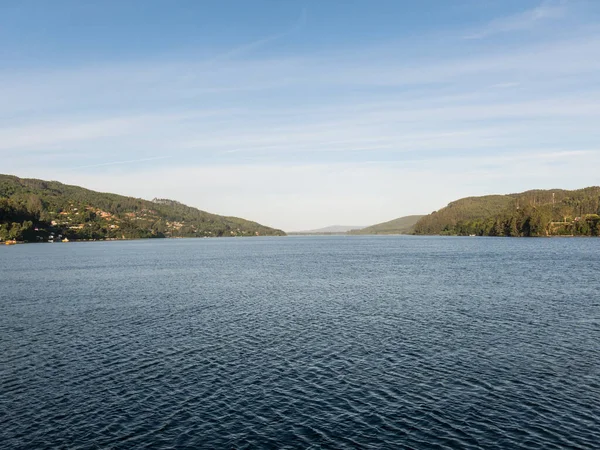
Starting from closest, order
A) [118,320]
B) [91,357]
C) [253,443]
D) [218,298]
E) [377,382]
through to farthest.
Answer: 1. [253,443]
2. [377,382]
3. [91,357]
4. [118,320]
5. [218,298]

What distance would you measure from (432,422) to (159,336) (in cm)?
3516

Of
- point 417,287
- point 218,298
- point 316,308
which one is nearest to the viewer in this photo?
point 316,308

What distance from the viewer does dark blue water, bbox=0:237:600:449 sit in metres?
28.1

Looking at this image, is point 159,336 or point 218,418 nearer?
point 218,418

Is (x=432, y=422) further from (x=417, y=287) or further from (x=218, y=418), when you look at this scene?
(x=417, y=287)

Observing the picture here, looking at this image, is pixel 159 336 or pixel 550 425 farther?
pixel 159 336

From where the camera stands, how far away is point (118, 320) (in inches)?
2422

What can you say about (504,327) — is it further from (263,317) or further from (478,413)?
(263,317)

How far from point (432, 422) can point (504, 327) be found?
1209 inches

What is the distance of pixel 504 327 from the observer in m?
54.8

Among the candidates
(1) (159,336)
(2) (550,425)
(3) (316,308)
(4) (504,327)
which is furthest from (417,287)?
(2) (550,425)

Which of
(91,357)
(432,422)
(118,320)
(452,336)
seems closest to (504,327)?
(452,336)

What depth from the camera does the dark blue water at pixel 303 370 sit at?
2814cm

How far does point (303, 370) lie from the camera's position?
40.0 meters
